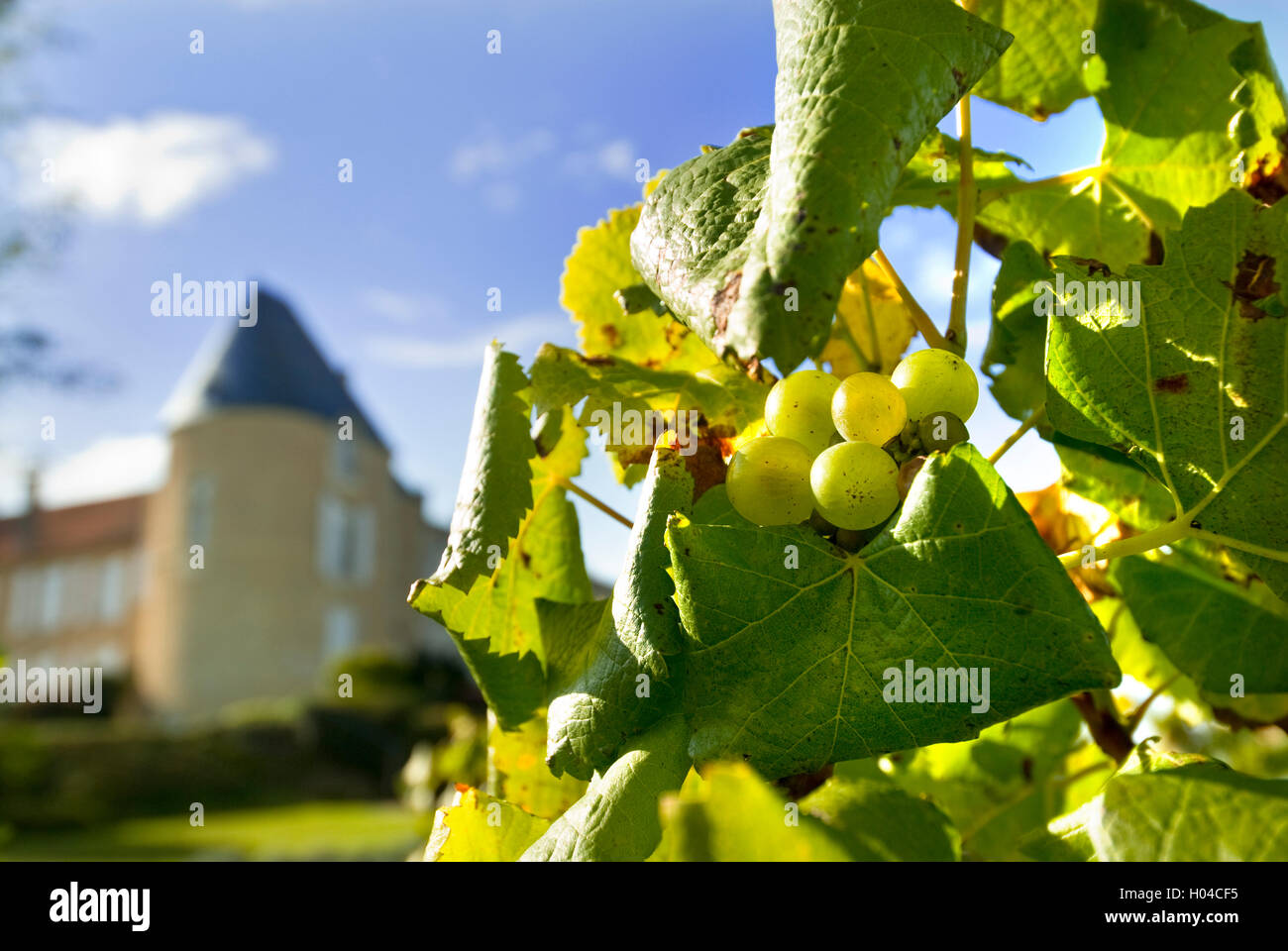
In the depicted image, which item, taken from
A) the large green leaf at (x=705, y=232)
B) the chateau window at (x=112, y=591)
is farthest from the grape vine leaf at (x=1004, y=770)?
the chateau window at (x=112, y=591)

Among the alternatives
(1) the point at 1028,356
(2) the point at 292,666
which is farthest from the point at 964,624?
(2) the point at 292,666

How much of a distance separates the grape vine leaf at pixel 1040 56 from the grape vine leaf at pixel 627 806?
0.37 metres

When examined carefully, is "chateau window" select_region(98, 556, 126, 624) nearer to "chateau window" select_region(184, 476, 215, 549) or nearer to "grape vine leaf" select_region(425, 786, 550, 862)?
"chateau window" select_region(184, 476, 215, 549)

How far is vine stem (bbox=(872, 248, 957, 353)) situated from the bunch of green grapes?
0.14 ft

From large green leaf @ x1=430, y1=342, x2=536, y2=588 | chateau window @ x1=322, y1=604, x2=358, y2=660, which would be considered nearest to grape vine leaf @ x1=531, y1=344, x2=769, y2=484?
large green leaf @ x1=430, y1=342, x2=536, y2=588

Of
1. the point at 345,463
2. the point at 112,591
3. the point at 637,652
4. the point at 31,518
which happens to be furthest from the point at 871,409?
the point at 31,518

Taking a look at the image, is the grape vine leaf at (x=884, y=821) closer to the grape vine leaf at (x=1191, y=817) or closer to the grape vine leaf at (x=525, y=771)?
the grape vine leaf at (x=1191, y=817)

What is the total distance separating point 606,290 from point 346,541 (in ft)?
58.8

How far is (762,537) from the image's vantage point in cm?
36

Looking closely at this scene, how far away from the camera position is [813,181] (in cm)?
30

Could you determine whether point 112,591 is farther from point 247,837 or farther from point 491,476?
point 491,476

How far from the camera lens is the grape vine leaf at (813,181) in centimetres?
29
